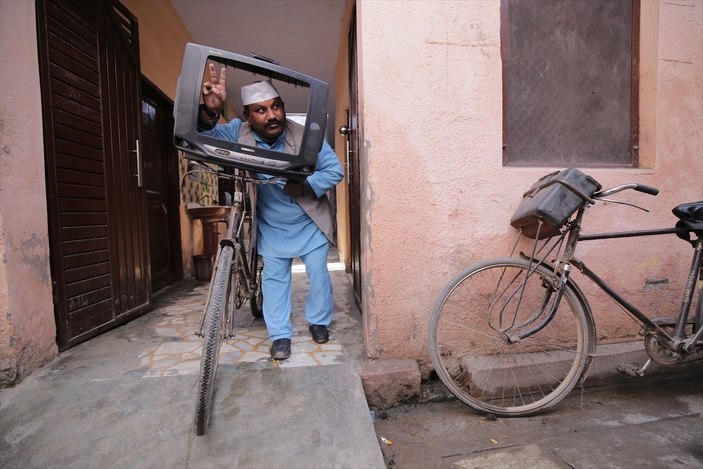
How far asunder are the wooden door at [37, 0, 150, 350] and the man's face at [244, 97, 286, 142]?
1.31 m

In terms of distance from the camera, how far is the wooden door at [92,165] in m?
2.32

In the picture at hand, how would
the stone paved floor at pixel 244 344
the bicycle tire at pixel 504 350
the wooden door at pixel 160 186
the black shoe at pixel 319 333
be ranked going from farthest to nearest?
1. the wooden door at pixel 160 186
2. the black shoe at pixel 319 333
3. the stone paved floor at pixel 244 344
4. the bicycle tire at pixel 504 350

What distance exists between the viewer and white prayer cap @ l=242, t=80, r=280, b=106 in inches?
81.9

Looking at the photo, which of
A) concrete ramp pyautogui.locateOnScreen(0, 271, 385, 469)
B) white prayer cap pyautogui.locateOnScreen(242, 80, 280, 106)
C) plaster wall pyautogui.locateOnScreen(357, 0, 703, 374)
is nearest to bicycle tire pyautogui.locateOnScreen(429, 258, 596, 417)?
plaster wall pyautogui.locateOnScreen(357, 0, 703, 374)

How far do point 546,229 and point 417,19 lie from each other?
1.43m

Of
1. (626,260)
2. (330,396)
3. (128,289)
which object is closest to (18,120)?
(128,289)

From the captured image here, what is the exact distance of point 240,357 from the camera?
224 cm

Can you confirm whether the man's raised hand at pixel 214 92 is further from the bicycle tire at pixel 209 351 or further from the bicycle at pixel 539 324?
the bicycle at pixel 539 324

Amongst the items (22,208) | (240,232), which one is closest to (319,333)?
(240,232)

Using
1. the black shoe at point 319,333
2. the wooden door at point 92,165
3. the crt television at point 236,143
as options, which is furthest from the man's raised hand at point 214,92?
the black shoe at point 319,333

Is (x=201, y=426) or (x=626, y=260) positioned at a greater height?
(x=626, y=260)

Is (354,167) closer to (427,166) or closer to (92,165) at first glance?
(427,166)

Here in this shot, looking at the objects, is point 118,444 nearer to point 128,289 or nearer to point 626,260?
point 128,289

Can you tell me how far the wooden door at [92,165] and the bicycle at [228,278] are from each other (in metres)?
1.09
